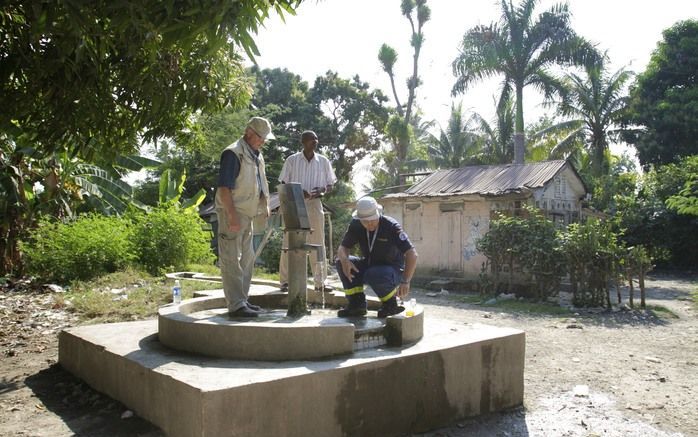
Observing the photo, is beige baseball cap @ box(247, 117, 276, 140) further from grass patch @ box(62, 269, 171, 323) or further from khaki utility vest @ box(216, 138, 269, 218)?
grass patch @ box(62, 269, 171, 323)

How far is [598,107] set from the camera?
27.2 m

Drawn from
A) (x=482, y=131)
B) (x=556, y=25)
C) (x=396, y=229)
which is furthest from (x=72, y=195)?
(x=482, y=131)

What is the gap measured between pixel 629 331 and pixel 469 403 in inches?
242

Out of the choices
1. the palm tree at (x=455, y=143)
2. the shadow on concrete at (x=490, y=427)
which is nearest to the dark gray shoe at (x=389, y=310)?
the shadow on concrete at (x=490, y=427)

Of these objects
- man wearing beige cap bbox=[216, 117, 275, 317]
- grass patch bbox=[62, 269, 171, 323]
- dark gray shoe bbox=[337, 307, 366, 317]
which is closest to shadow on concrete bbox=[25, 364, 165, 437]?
man wearing beige cap bbox=[216, 117, 275, 317]

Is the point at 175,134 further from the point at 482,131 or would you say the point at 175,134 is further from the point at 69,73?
the point at 482,131

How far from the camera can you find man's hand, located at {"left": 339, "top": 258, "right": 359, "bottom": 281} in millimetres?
5289

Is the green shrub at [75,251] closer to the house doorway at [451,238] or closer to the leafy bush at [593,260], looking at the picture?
the house doorway at [451,238]

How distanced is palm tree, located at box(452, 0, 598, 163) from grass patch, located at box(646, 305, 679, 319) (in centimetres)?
1175

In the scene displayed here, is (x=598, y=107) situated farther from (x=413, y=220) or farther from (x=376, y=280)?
(x=376, y=280)

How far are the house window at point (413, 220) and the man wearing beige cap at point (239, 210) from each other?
43.0ft

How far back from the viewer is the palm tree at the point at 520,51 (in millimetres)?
23406

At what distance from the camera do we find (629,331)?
9.59 meters

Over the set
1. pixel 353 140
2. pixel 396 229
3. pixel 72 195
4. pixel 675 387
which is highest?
pixel 353 140
